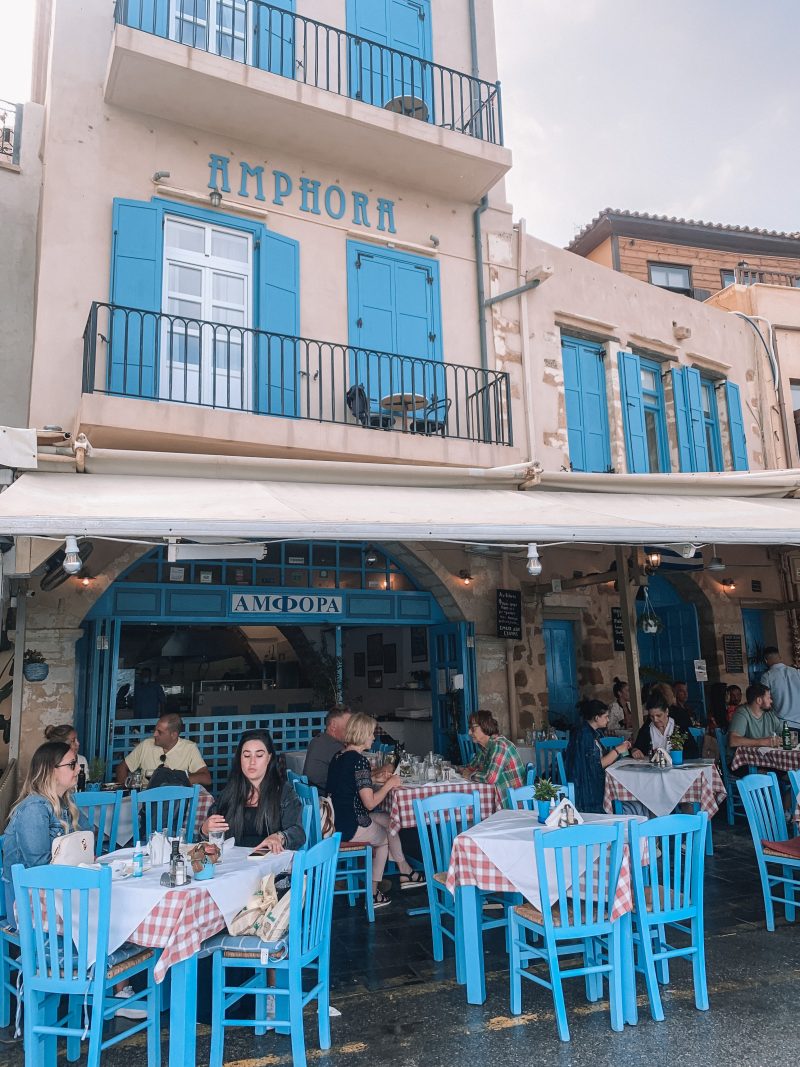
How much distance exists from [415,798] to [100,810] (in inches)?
93.4

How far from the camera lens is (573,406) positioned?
10.7m

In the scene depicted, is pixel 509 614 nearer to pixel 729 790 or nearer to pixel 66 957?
pixel 729 790

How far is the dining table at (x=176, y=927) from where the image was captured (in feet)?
11.9

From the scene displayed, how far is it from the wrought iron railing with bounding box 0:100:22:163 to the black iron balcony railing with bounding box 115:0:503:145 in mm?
1868

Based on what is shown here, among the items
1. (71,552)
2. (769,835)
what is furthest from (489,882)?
(71,552)

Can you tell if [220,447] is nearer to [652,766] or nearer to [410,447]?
[410,447]

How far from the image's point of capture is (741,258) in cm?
1814

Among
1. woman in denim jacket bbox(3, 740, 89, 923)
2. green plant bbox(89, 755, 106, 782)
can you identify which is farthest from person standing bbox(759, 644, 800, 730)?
woman in denim jacket bbox(3, 740, 89, 923)

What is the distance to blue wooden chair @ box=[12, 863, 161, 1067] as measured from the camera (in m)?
3.48

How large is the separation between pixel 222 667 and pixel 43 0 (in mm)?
9596

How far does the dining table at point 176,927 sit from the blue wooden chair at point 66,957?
125mm

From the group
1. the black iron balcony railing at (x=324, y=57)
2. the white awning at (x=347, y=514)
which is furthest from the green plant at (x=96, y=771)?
the black iron balcony railing at (x=324, y=57)

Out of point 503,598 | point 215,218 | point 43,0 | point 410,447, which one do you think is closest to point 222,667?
point 503,598

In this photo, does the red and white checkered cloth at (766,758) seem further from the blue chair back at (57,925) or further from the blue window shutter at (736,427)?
the blue chair back at (57,925)
